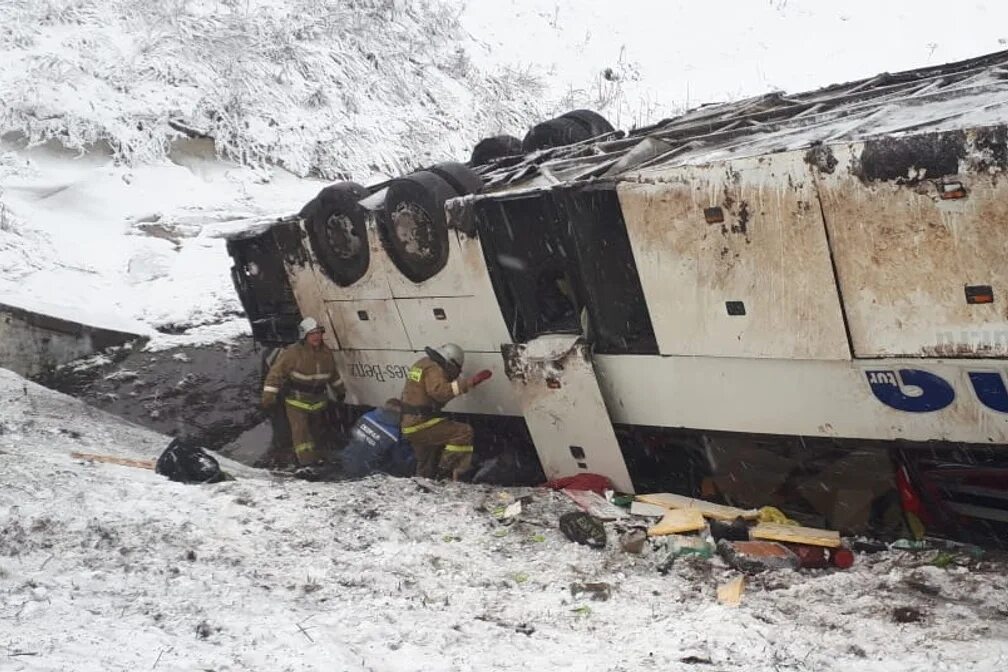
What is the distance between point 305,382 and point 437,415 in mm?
1511

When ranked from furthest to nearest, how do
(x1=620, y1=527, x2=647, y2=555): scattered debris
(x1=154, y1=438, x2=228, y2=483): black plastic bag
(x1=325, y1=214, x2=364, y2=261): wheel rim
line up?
(x1=325, y1=214, x2=364, y2=261): wheel rim
(x1=154, y1=438, x2=228, y2=483): black plastic bag
(x1=620, y1=527, x2=647, y2=555): scattered debris

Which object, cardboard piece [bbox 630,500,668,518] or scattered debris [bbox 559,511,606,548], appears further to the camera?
cardboard piece [bbox 630,500,668,518]

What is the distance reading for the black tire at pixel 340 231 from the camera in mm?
6520

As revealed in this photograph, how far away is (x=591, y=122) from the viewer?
740cm

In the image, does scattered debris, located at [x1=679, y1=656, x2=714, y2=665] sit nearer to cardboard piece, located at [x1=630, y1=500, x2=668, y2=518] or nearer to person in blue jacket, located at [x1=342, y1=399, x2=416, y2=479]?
cardboard piece, located at [x1=630, y1=500, x2=668, y2=518]

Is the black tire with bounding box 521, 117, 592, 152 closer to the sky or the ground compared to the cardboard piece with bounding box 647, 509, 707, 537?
closer to the sky

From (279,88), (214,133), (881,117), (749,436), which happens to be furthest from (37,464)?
(279,88)

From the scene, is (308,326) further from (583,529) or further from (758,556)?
(758,556)

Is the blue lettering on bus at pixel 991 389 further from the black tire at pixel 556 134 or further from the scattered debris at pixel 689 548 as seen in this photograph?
the black tire at pixel 556 134

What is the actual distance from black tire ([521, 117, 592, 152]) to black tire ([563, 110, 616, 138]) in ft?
0.12

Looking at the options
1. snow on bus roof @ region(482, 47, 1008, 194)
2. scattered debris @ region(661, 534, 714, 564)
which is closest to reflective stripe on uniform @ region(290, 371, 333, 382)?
snow on bus roof @ region(482, 47, 1008, 194)

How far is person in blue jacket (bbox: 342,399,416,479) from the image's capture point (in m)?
6.52

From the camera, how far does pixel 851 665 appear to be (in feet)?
10.2

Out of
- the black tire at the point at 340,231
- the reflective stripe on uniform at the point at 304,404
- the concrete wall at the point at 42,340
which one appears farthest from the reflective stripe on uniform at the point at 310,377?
the concrete wall at the point at 42,340
